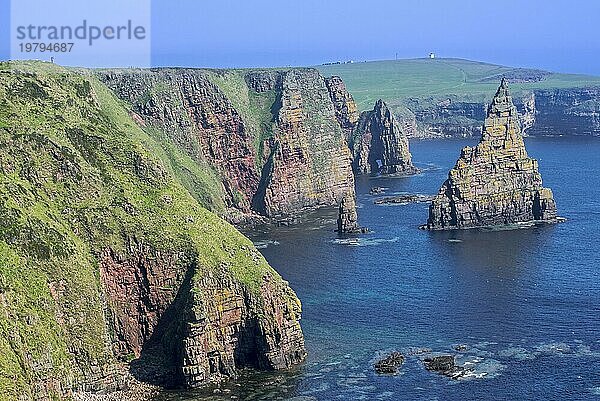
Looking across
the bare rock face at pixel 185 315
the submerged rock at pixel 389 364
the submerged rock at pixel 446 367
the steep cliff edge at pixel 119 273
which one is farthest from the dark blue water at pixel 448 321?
the steep cliff edge at pixel 119 273

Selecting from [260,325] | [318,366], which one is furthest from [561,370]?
[260,325]

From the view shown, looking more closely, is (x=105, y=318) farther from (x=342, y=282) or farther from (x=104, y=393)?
(x=342, y=282)

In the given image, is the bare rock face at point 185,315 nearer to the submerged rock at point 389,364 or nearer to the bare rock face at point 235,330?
the bare rock face at point 235,330

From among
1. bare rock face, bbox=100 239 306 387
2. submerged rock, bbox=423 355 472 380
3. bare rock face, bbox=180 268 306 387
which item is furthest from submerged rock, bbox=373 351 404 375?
bare rock face, bbox=100 239 306 387

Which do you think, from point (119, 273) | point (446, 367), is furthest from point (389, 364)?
point (119, 273)

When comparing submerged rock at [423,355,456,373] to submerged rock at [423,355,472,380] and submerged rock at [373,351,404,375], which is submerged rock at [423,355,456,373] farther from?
submerged rock at [373,351,404,375]
